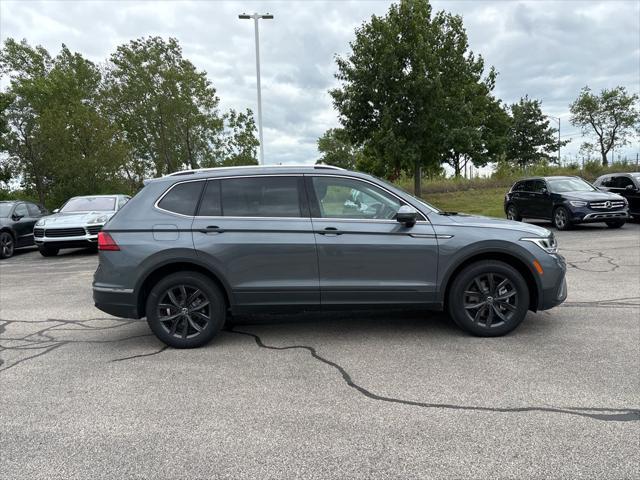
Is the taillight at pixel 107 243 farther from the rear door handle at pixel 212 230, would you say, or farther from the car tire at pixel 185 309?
the rear door handle at pixel 212 230

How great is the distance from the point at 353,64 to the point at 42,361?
18.2 meters

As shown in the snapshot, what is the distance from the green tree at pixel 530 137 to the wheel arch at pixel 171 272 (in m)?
51.2

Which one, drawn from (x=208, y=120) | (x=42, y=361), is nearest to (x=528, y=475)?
(x=42, y=361)

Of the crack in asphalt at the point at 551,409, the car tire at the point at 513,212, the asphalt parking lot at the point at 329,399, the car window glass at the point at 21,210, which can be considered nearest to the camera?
the asphalt parking lot at the point at 329,399

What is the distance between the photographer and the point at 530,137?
5103 cm

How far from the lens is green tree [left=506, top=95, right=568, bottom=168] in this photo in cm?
5078

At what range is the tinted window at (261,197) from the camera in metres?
4.72

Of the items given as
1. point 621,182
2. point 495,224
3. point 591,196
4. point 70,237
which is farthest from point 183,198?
point 621,182

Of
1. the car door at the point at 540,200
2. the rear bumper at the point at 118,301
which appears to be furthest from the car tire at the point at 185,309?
the car door at the point at 540,200

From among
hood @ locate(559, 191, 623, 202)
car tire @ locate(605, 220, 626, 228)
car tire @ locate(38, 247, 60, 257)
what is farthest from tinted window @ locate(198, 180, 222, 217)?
car tire @ locate(605, 220, 626, 228)

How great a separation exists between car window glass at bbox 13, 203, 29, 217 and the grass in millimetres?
14865

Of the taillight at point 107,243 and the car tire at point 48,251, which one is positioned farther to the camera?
the car tire at point 48,251

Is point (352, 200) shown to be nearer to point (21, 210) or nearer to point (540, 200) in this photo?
point (540, 200)

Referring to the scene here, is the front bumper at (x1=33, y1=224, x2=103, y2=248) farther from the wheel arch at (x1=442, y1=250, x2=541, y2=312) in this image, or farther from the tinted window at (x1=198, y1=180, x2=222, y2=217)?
the wheel arch at (x1=442, y1=250, x2=541, y2=312)
